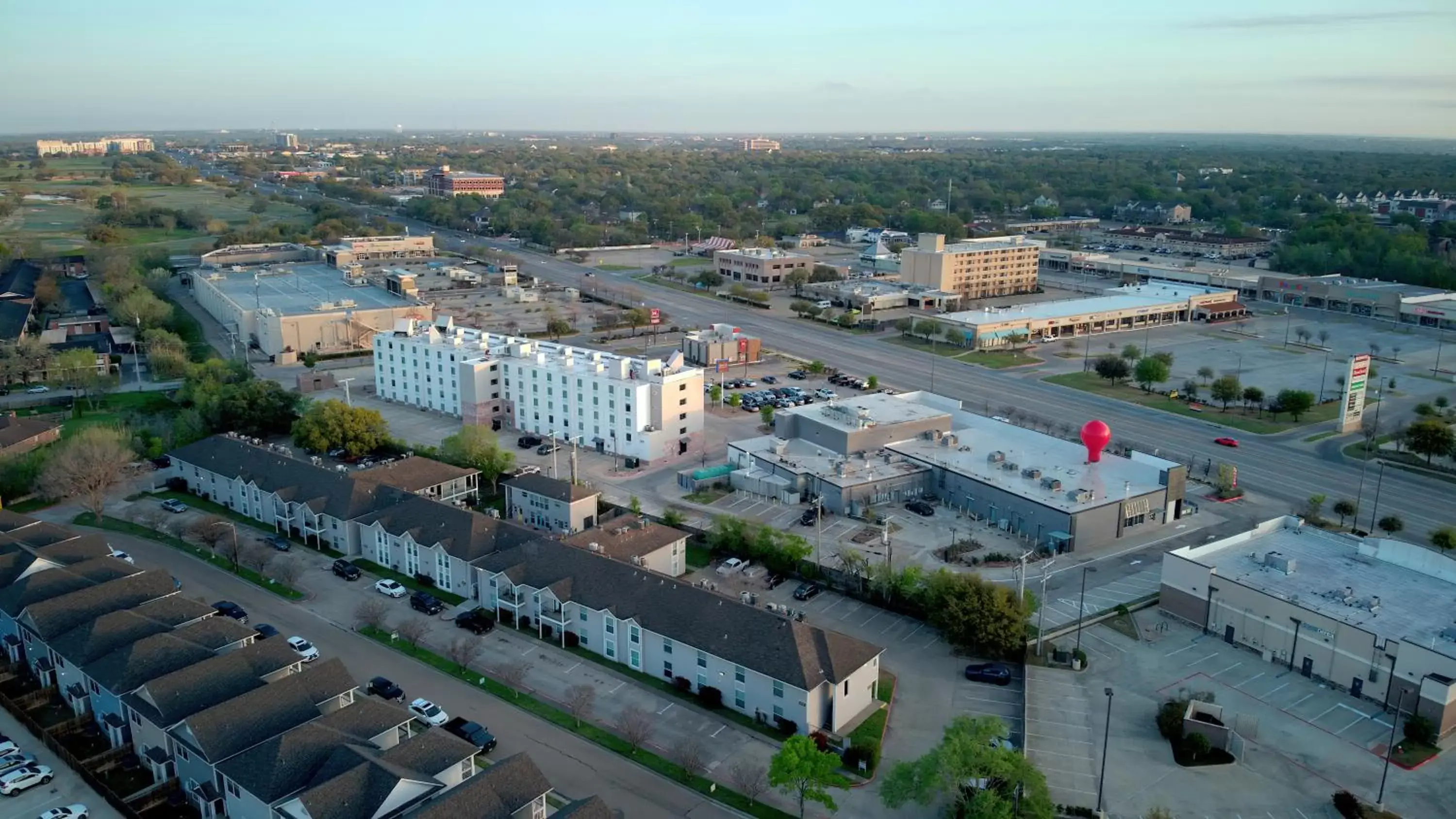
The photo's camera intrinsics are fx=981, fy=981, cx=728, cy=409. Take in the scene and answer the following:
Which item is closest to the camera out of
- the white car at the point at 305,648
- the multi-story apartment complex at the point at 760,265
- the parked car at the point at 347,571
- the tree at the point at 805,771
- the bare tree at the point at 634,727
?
the tree at the point at 805,771

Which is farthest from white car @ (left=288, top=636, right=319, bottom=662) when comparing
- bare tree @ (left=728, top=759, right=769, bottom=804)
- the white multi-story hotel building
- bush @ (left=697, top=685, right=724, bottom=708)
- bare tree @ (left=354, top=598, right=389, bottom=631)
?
the white multi-story hotel building

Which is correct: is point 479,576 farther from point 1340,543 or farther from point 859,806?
point 1340,543

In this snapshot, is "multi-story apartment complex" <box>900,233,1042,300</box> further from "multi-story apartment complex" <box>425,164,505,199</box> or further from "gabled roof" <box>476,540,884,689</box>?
"multi-story apartment complex" <box>425,164,505,199</box>

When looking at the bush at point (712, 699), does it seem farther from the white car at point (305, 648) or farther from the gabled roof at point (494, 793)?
the white car at point (305, 648)

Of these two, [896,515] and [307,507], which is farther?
[896,515]

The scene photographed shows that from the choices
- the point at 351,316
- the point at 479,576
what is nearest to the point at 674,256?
the point at 351,316

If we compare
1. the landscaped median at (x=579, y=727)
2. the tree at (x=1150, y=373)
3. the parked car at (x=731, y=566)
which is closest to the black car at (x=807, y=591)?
the parked car at (x=731, y=566)

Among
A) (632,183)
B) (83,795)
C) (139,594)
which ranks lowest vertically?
(83,795)
